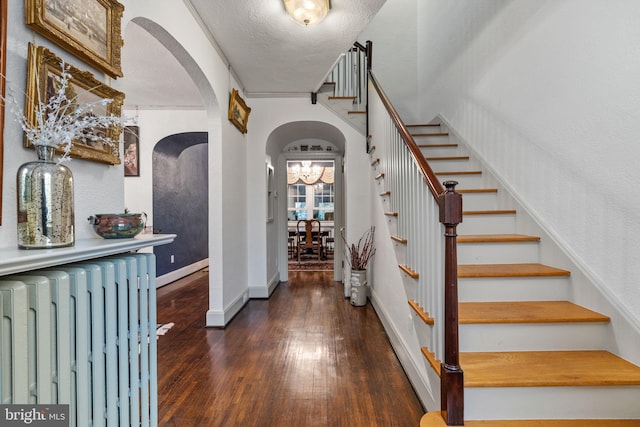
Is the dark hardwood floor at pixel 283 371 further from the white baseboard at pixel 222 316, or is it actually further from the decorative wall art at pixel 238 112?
the decorative wall art at pixel 238 112

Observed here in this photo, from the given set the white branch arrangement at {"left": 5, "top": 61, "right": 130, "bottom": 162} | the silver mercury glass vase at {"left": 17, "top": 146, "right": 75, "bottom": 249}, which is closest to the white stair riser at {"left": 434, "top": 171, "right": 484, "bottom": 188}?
the white branch arrangement at {"left": 5, "top": 61, "right": 130, "bottom": 162}

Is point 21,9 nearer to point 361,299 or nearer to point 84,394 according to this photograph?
point 84,394

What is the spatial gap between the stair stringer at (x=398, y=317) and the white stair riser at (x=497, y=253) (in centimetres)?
48

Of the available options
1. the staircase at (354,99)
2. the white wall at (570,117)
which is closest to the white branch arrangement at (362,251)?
the staircase at (354,99)

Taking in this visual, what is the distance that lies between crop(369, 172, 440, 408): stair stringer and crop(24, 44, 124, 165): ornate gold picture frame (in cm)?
182

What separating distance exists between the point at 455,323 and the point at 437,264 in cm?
27

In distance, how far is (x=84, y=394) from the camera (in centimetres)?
100

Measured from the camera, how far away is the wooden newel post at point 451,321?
1.30 metres

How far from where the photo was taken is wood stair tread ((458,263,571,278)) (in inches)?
72.8

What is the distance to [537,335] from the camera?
5.24 ft

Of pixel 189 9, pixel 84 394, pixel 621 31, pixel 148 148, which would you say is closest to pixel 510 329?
pixel 621 31

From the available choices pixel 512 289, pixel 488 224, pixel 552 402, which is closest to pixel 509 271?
pixel 512 289

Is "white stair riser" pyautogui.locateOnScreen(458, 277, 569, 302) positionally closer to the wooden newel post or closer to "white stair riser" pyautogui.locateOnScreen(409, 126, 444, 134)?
the wooden newel post

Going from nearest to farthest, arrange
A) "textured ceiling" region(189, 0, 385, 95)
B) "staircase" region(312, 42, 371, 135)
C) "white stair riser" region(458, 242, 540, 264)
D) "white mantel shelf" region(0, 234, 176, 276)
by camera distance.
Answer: "white mantel shelf" region(0, 234, 176, 276), "white stair riser" region(458, 242, 540, 264), "textured ceiling" region(189, 0, 385, 95), "staircase" region(312, 42, 371, 135)
